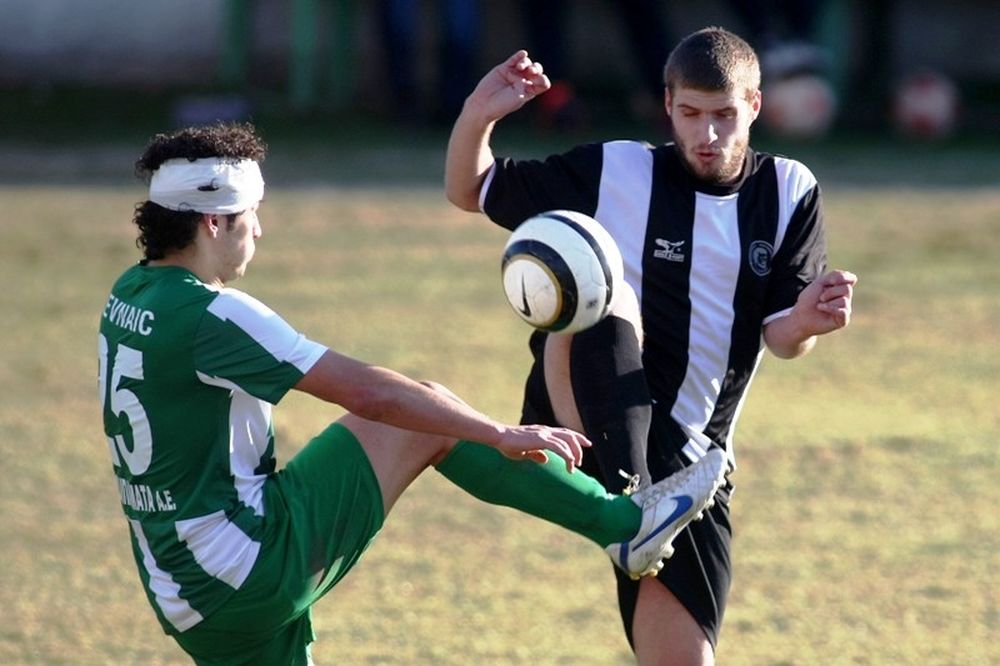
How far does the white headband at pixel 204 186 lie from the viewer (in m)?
4.59

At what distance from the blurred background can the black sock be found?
13043 mm

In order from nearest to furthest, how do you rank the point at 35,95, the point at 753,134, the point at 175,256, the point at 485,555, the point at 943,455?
the point at 175,256
the point at 485,555
the point at 943,455
the point at 753,134
the point at 35,95

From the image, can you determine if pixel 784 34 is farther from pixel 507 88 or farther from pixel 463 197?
pixel 507 88

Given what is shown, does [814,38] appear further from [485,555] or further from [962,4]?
[485,555]

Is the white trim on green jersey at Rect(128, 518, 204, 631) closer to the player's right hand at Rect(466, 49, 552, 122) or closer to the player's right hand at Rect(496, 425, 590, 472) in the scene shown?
the player's right hand at Rect(496, 425, 590, 472)

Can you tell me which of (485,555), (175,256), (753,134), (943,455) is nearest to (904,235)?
(753,134)

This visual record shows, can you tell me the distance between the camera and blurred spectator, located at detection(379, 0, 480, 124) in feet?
58.2

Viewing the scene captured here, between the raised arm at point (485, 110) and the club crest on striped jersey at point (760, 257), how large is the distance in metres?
0.76

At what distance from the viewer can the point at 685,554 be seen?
5.02 metres

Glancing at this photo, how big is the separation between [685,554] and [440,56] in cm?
1355

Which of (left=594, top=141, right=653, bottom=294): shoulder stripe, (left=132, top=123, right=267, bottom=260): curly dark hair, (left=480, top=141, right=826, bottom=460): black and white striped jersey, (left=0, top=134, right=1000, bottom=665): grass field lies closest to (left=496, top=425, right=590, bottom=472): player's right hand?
(left=480, top=141, right=826, bottom=460): black and white striped jersey

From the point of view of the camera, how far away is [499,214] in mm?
5215

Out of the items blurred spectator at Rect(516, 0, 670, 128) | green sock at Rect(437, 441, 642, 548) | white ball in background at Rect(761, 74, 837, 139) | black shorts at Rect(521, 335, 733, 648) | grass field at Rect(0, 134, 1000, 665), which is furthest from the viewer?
blurred spectator at Rect(516, 0, 670, 128)

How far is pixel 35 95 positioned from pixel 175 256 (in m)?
15.3
